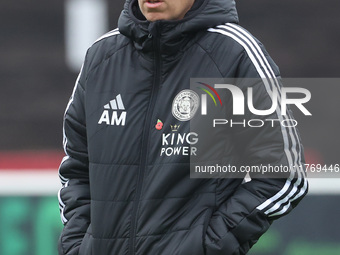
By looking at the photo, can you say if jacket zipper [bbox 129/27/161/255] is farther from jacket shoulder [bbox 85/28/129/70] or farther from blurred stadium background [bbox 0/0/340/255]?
blurred stadium background [bbox 0/0/340/255]

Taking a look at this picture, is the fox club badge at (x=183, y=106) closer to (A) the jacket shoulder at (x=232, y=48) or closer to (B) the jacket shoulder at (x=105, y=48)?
(A) the jacket shoulder at (x=232, y=48)

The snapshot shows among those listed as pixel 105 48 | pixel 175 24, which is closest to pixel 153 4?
pixel 175 24

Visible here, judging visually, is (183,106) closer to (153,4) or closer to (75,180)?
(153,4)

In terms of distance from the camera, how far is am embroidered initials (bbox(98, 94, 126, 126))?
78.3 inches

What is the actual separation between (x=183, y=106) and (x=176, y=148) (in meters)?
0.10

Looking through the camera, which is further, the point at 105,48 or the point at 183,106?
the point at 105,48

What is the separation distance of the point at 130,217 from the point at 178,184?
12 centimetres

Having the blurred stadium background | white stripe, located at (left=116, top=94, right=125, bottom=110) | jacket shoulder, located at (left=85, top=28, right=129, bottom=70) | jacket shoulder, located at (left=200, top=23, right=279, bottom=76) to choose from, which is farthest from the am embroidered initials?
the blurred stadium background

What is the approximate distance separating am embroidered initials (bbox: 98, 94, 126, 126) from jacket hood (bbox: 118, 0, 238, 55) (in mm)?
132

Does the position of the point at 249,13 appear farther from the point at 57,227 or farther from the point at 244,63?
the point at 244,63

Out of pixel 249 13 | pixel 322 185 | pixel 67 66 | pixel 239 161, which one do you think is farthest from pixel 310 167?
pixel 239 161

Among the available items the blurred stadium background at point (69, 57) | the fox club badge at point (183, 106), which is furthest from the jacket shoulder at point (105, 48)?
the blurred stadium background at point (69, 57)

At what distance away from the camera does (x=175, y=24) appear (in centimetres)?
196

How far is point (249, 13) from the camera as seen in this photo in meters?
4.61
